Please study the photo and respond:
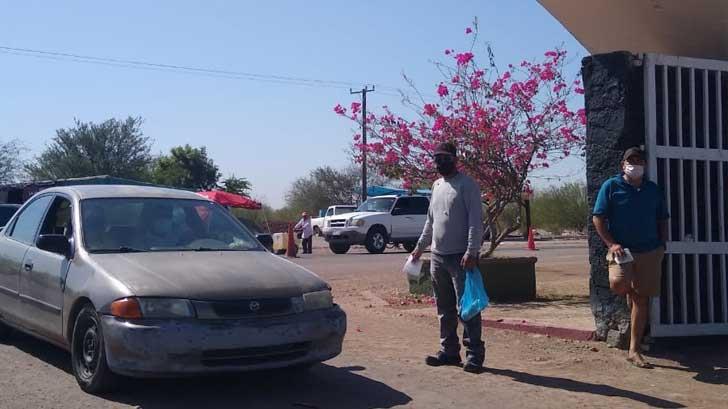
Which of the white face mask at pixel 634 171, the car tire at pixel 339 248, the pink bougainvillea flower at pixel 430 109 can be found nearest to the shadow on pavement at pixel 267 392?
the white face mask at pixel 634 171

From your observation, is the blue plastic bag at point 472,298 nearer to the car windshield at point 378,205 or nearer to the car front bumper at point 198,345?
the car front bumper at point 198,345

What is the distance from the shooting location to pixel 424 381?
6465mm

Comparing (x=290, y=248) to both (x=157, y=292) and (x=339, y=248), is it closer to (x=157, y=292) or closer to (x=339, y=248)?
(x=339, y=248)

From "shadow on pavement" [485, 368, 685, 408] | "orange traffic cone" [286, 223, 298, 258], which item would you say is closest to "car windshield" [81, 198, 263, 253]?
"shadow on pavement" [485, 368, 685, 408]

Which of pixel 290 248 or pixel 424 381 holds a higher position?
pixel 290 248

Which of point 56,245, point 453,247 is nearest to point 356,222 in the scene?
point 453,247

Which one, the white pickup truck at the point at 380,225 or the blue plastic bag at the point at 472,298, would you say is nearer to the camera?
the blue plastic bag at the point at 472,298

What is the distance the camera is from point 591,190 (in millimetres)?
7449

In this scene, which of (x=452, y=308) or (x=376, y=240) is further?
(x=376, y=240)

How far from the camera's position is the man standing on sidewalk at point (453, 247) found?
6.70 meters

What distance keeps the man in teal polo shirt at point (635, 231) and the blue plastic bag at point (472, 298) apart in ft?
3.55

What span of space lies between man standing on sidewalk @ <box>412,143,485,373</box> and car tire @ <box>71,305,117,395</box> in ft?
8.98

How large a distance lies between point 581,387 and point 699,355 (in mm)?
1550

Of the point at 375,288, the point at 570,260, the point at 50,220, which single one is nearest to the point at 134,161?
the point at 570,260
